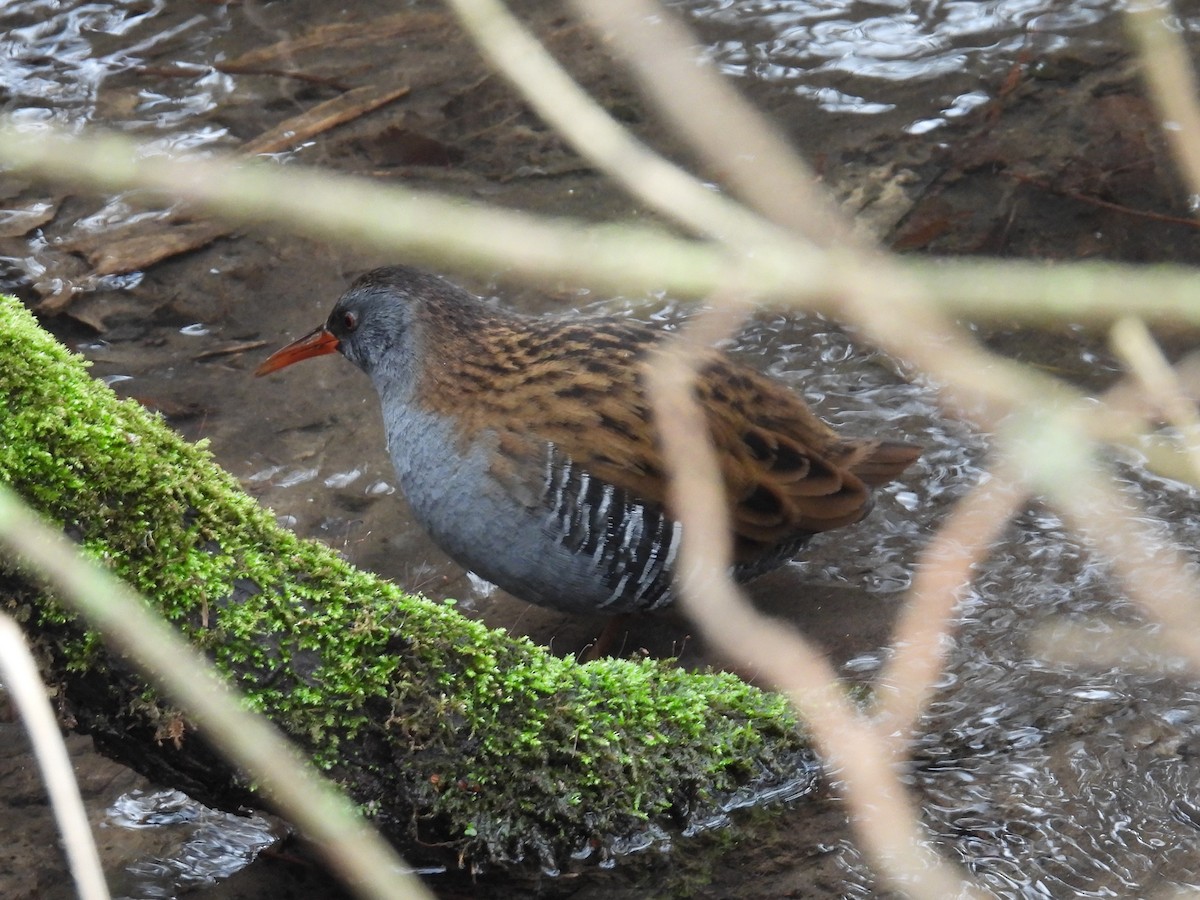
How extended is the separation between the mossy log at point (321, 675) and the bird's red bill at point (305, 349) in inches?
70.5

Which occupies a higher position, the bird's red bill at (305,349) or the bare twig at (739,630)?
the bare twig at (739,630)

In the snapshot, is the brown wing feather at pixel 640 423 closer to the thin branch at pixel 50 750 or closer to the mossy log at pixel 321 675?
the mossy log at pixel 321 675

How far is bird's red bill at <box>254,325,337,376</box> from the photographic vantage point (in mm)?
4762

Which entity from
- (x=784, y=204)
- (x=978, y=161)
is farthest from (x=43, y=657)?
(x=978, y=161)

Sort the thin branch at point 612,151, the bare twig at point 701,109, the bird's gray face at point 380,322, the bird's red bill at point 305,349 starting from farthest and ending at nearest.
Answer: the bird's red bill at point 305,349, the bird's gray face at point 380,322, the thin branch at point 612,151, the bare twig at point 701,109

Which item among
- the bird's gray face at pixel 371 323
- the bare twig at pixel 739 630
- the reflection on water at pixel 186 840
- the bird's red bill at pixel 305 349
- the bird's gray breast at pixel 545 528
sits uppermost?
the bare twig at pixel 739 630

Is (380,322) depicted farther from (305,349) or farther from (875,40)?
(875,40)

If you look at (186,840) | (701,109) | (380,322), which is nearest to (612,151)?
(701,109)

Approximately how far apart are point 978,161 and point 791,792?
3.63 meters

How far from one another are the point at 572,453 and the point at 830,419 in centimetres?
146

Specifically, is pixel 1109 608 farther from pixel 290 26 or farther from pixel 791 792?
pixel 290 26

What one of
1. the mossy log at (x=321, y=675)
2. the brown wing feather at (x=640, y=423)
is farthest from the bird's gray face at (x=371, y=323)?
the mossy log at (x=321, y=675)

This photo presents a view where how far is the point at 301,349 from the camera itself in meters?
4.82

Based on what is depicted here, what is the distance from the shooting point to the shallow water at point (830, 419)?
10.6ft
